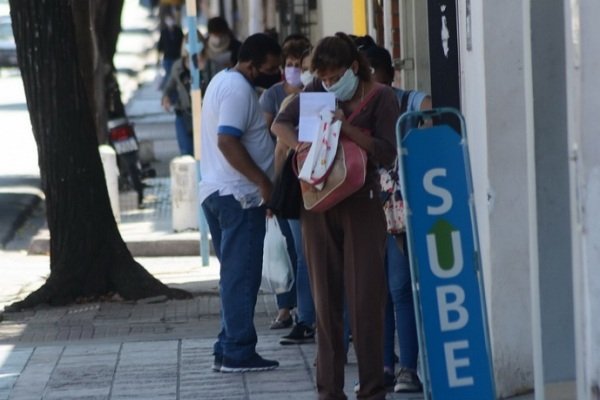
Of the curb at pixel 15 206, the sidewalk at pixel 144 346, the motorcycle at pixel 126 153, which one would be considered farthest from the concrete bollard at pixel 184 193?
the motorcycle at pixel 126 153

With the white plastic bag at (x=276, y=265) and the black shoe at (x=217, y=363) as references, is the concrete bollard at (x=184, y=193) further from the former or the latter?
the black shoe at (x=217, y=363)

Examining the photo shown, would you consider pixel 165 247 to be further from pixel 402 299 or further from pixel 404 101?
pixel 402 299

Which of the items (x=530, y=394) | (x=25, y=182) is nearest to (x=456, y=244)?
(x=530, y=394)

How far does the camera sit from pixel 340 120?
7.13m

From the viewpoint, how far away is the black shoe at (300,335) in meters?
9.57

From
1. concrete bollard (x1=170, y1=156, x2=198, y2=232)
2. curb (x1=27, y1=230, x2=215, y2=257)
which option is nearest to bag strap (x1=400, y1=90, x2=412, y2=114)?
Result: curb (x1=27, y1=230, x2=215, y2=257)

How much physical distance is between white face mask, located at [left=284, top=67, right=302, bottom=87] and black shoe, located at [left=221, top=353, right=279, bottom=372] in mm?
1764

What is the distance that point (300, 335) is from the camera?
9578 millimetres

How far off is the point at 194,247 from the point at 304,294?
545cm

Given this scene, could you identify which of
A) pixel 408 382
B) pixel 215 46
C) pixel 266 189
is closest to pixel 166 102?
pixel 215 46

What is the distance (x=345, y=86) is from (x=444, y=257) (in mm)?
1329

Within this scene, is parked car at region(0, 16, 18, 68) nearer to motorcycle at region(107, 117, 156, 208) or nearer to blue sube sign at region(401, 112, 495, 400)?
motorcycle at region(107, 117, 156, 208)

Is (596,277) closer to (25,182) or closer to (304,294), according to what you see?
(304,294)

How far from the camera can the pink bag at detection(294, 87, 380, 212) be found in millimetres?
7078
